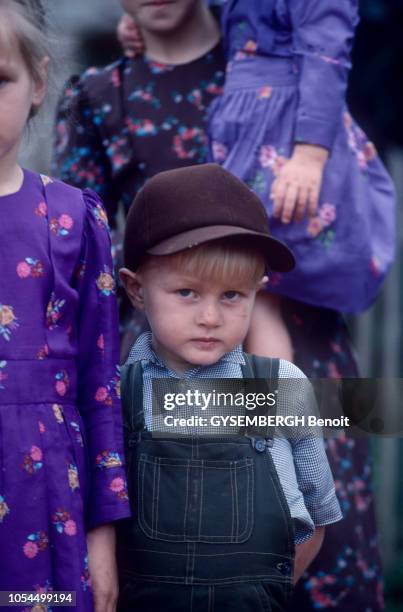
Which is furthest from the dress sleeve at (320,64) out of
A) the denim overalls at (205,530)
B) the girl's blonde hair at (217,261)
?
the denim overalls at (205,530)

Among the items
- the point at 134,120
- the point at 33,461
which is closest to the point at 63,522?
the point at 33,461

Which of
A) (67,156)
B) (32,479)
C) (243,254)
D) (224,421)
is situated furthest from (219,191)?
(67,156)

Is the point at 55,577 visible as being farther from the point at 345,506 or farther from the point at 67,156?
the point at 67,156

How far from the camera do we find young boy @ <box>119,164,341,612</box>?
211cm

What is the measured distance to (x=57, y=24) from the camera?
235cm

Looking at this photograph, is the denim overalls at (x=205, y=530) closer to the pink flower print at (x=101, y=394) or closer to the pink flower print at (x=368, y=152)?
the pink flower print at (x=101, y=394)

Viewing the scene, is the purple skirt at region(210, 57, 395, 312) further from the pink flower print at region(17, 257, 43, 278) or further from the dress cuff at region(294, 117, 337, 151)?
the pink flower print at region(17, 257, 43, 278)

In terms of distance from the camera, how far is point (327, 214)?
2.74m

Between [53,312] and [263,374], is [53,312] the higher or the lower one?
the higher one

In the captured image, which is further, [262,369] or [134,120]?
[134,120]

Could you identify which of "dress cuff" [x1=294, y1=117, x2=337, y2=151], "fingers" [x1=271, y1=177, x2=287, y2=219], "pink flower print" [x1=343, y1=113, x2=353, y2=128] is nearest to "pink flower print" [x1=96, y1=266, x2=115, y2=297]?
"fingers" [x1=271, y1=177, x2=287, y2=219]

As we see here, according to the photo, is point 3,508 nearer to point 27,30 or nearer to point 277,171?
point 27,30

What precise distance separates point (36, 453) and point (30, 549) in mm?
170

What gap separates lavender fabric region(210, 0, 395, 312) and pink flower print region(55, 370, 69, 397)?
777mm
